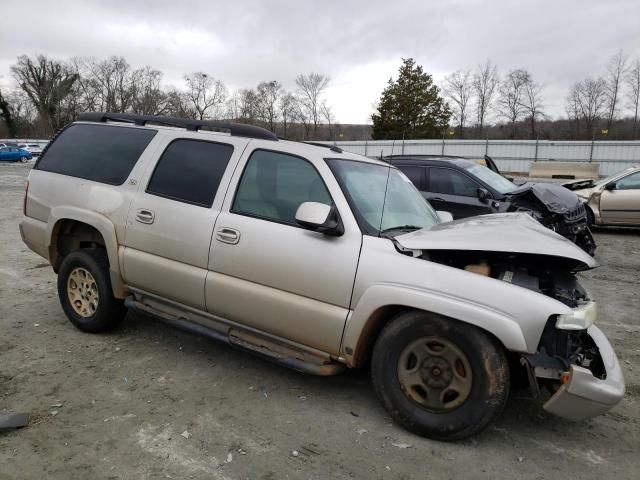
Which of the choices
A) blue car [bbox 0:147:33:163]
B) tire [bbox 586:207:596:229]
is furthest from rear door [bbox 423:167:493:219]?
blue car [bbox 0:147:33:163]

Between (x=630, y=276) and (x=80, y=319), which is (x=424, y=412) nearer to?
(x=80, y=319)

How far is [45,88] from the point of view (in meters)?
72.9

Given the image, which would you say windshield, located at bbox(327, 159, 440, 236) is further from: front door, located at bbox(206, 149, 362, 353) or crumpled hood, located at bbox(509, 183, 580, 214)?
crumpled hood, located at bbox(509, 183, 580, 214)

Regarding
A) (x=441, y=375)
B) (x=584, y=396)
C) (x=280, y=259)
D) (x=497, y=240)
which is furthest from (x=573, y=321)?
(x=280, y=259)

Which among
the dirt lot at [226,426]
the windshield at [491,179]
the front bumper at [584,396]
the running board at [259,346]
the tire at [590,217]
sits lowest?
the dirt lot at [226,426]

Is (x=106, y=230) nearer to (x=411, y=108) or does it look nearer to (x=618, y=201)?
(x=618, y=201)

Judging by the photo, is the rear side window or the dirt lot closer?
the dirt lot

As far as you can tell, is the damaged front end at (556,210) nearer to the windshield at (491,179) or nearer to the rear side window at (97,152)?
the windshield at (491,179)

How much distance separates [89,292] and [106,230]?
28.4 inches

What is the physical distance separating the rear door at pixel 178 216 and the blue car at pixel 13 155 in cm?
4401

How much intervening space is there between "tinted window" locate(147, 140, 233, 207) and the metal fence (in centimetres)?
2421

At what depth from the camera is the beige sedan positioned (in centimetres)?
1055

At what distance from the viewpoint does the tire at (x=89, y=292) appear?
13.9 ft

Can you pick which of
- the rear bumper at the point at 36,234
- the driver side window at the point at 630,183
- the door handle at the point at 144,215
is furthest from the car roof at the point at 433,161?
the rear bumper at the point at 36,234
